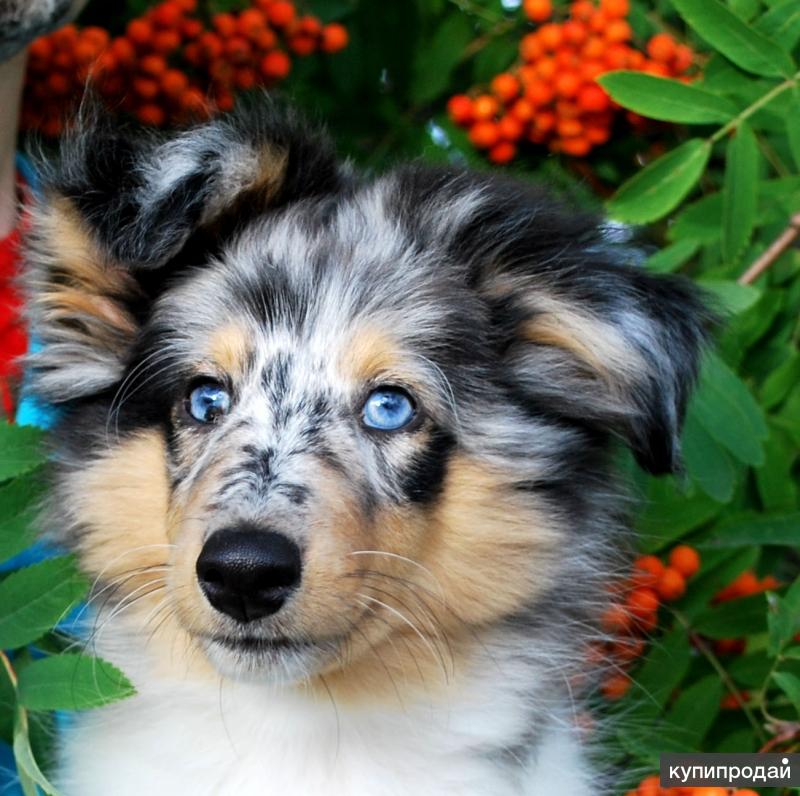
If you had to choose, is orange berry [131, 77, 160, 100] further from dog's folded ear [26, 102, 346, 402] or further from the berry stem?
the berry stem

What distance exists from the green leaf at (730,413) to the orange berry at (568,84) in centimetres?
80

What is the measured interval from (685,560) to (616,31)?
137 centimetres

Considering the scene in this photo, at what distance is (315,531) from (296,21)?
1873 mm

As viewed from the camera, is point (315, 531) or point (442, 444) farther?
point (442, 444)

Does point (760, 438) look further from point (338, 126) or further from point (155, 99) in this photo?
point (155, 99)

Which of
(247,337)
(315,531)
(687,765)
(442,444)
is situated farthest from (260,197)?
(687,765)

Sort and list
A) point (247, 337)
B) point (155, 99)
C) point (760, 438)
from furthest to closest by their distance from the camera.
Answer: point (155, 99), point (760, 438), point (247, 337)

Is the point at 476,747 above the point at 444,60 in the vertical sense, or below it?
below

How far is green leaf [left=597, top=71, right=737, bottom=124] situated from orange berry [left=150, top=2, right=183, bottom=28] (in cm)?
122

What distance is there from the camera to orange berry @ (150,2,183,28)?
11.5 feet

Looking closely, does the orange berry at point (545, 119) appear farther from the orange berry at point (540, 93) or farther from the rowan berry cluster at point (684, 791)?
the rowan berry cluster at point (684, 791)

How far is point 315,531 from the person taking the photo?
234cm

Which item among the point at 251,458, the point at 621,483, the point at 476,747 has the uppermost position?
the point at 251,458

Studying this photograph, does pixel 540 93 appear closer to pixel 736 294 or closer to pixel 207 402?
pixel 736 294
